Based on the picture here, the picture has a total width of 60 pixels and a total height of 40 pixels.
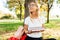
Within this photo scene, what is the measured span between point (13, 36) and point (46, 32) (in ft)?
1.37

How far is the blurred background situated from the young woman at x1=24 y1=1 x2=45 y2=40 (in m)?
0.06

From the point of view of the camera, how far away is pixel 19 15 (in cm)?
224

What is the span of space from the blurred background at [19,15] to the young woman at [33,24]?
6 centimetres

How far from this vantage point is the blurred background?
2.21 meters

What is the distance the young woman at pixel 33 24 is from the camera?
2.18 meters

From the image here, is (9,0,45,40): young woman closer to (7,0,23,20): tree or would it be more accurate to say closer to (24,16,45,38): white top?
(24,16,45,38): white top

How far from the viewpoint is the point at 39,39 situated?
2203 millimetres

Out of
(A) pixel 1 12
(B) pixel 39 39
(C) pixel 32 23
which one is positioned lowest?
(B) pixel 39 39

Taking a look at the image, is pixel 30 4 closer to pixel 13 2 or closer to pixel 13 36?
pixel 13 2

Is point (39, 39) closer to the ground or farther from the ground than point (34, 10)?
closer to the ground

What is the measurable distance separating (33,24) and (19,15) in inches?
8.5

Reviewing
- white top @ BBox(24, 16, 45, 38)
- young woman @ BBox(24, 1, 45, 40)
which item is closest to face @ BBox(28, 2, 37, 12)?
young woman @ BBox(24, 1, 45, 40)

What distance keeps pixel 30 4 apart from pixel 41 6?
14cm

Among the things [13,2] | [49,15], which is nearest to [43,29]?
[49,15]
